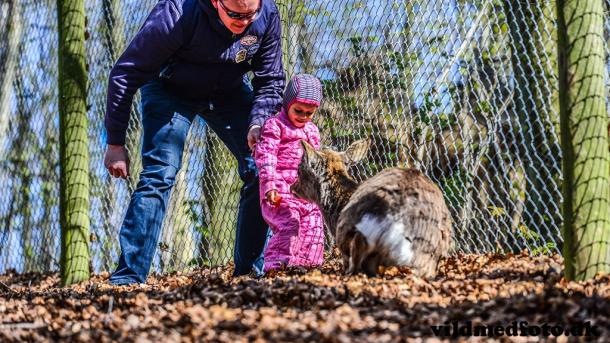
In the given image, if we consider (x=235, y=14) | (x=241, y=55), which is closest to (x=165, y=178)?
(x=241, y=55)

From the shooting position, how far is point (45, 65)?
10.2 m

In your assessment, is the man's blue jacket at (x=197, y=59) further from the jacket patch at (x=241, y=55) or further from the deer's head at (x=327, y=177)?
the deer's head at (x=327, y=177)

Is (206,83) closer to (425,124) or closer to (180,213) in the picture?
(425,124)

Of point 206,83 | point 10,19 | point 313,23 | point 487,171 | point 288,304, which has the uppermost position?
point 10,19

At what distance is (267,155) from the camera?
590 centimetres

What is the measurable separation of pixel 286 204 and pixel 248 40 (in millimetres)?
1188

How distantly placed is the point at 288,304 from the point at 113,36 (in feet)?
18.5

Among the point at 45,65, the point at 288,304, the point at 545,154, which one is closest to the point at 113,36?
the point at 45,65

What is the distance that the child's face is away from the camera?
6.06 meters

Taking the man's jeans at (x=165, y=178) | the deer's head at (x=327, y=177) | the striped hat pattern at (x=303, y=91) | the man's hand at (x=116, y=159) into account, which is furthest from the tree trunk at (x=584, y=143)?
the man's hand at (x=116, y=159)

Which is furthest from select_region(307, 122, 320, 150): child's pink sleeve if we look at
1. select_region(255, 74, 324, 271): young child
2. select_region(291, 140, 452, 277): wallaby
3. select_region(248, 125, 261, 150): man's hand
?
select_region(291, 140, 452, 277): wallaby

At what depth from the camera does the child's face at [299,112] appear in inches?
239

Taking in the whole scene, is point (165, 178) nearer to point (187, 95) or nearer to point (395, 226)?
point (187, 95)

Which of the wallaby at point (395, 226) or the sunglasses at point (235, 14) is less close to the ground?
the sunglasses at point (235, 14)
